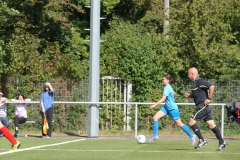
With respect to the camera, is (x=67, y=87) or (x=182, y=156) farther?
(x=67, y=87)

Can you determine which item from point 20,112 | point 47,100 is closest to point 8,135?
point 47,100

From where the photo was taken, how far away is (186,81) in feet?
93.7

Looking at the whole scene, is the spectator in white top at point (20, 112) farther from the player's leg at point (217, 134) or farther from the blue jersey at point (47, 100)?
the player's leg at point (217, 134)

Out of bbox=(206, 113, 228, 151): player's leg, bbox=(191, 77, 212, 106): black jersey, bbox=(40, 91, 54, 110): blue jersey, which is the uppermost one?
bbox=(191, 77, 212, 106): black jersey

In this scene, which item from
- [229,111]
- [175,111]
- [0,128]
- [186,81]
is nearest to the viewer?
[229,111]

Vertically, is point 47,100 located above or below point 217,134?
above

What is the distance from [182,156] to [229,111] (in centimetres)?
248

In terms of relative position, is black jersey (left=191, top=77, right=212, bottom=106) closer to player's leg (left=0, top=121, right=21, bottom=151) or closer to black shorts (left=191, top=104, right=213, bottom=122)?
black shorts (left=191, top=104, right=213, bottom=122)

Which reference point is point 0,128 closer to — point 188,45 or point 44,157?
point 44,157

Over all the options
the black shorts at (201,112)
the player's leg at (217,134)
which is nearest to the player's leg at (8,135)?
the black shorts at (201,112)

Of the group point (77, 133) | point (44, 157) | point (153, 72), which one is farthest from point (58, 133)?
point (44, 157)

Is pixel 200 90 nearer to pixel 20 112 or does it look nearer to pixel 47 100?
pixel 47 100

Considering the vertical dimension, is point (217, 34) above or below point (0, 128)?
above

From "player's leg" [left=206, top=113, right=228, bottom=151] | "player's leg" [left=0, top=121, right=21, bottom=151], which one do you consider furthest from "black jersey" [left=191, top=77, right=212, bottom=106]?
"player's leg" [left=0, top=121, right=21, bottom=151]
